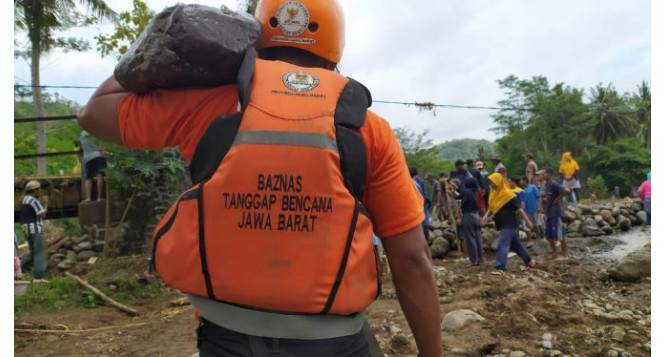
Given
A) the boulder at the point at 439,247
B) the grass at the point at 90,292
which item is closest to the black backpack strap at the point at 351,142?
the grass at the point at 90,292

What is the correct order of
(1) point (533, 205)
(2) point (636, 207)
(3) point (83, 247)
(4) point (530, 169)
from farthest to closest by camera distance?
(2) point (636, 207) < (4) point (530, 169) < (1) point (533, 205) < (3) point (83, 247)

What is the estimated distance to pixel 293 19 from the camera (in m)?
1.56

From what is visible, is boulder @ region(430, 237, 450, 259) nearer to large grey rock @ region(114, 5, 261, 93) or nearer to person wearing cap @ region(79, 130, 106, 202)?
person wearing cap @ region(79, 130, 106, 202)

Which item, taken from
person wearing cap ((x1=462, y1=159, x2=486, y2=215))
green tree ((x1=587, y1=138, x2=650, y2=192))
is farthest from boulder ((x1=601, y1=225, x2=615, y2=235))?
green tree ((x1=587, y1=138, x2=650, y2=192))

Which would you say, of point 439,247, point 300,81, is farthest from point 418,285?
point 439,247

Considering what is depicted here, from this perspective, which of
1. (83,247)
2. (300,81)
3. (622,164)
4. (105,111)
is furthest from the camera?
(622,164)

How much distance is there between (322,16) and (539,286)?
6.81 m

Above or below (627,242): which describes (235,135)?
above

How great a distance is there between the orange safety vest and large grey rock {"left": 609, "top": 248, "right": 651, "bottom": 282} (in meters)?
8.61

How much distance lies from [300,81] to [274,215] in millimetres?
368

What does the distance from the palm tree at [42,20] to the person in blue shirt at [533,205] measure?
13538 mm

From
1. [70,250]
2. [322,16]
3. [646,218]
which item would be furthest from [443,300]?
[646,218]

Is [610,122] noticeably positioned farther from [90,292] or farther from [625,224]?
[90,292]

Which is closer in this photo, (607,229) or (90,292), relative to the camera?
(90,292)
